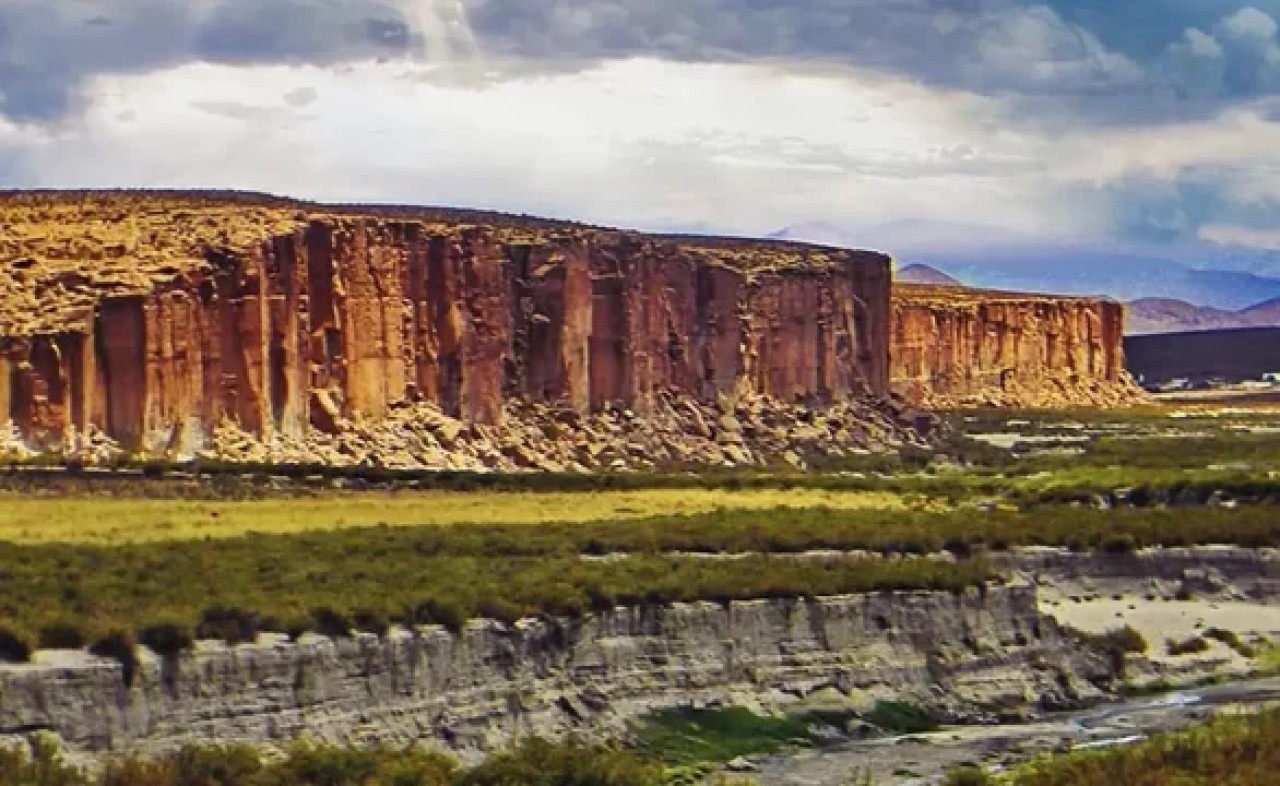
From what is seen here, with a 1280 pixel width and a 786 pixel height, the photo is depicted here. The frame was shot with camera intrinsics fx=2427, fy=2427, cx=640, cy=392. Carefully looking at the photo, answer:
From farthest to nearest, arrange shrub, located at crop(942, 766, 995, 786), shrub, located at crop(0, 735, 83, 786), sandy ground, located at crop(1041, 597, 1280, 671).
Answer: sandy ground, located at crop(1041, 597, 1280, 671), shrub, located at crop(942, 766, 995, 786), shrub, located at crop(0, 735, 83, 786)

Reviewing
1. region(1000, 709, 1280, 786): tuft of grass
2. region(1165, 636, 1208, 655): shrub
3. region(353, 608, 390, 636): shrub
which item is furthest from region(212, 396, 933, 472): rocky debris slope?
region(1000, 709, 1280, 786): tuft of grass

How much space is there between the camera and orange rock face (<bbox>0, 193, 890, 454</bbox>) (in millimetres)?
62219

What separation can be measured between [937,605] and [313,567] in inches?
455

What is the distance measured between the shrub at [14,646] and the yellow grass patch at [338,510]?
14499 millimetres

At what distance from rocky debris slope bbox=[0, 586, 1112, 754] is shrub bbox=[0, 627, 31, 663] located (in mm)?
320

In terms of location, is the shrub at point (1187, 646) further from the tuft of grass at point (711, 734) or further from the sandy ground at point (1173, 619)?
Result: the tuft of grass at point (711, 734)

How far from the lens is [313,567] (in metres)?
38.8

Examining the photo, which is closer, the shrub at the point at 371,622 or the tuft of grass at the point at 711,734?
the shrub at the point at 371,622

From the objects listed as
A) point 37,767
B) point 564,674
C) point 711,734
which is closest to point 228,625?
point 37,767

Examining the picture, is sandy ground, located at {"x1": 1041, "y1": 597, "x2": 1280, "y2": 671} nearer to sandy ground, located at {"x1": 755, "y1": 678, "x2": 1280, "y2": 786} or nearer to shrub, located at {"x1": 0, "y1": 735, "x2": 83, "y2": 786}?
sandy ground, located at {"x1": 755, "y1": 678, "x2": 1280, "y2": 786}

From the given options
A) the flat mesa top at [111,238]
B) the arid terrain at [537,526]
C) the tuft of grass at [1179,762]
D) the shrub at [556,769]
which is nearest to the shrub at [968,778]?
the tuft of grass at [1179,762]

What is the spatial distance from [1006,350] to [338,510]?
11991 centimetres

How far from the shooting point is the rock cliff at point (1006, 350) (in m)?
154

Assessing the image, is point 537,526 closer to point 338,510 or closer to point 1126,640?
point 338,510
